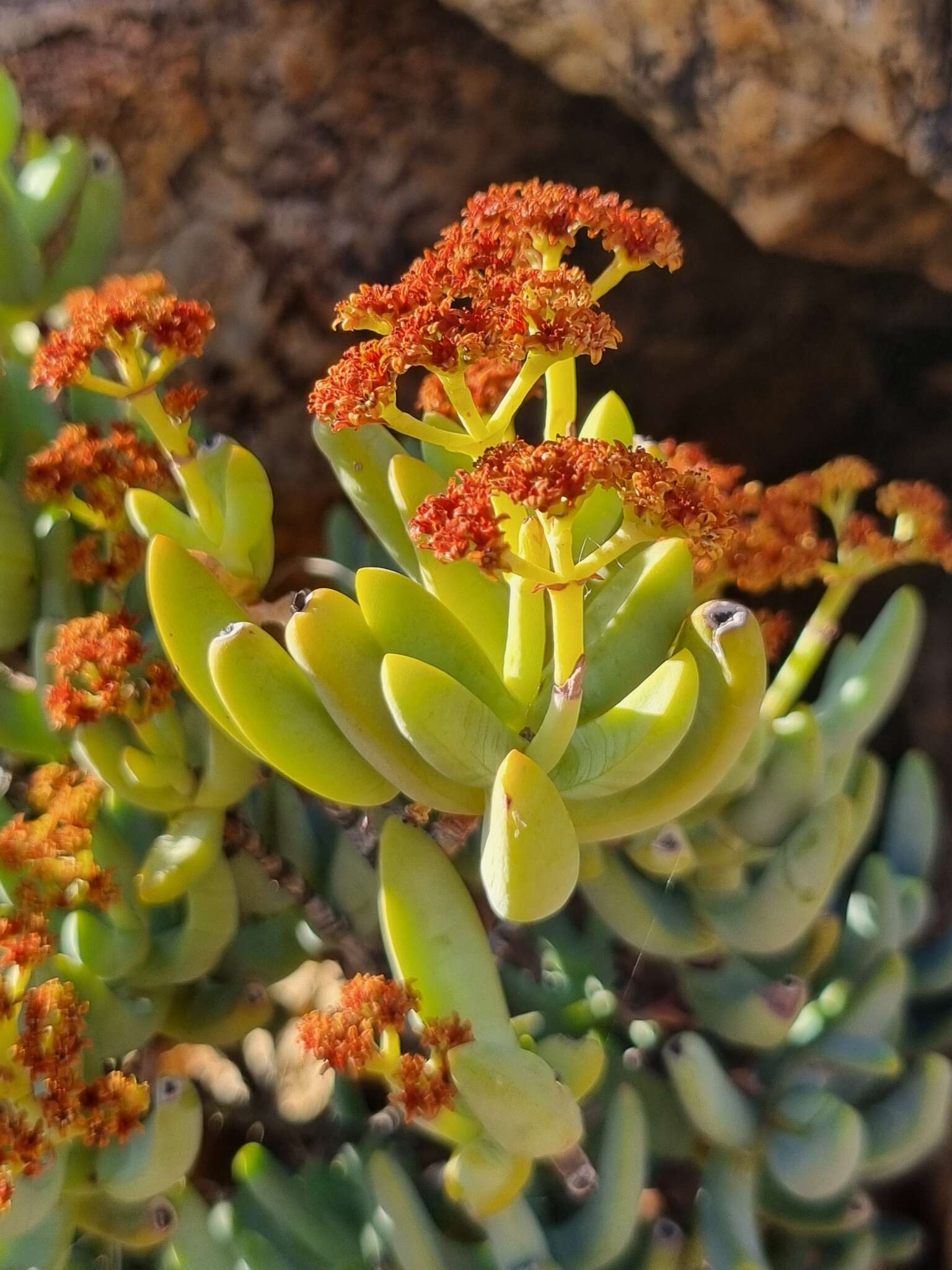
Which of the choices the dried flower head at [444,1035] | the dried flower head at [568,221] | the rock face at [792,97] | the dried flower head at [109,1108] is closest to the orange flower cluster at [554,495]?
the dried flower head at [568,221]

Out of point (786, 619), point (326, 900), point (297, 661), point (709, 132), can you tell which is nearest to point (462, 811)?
point (297, 661)

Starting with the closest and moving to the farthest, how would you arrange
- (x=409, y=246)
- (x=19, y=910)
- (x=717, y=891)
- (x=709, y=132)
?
1. (x=19, y=910)
2. (x=717, y=891)
3. (x=709, y=132)
4. (x=409, y=246)

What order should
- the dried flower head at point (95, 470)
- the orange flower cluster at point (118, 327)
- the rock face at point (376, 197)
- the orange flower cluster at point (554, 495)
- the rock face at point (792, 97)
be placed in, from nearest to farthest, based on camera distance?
1. the orange flower cluster at point (554, 495)
2. the orange flower cluster at point (118, 327)
3. the dried flower head at point (95, 470)
4. the rock face at point (792, 97)
5. the rock face at point (376, 197)

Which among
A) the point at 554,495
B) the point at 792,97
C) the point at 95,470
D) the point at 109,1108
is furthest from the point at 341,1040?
the point at 792,97

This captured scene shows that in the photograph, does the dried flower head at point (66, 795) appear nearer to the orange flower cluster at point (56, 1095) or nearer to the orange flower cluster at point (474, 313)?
the orange flower cluster at point (56, 1095)

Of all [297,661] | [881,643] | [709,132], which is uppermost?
[709,132]

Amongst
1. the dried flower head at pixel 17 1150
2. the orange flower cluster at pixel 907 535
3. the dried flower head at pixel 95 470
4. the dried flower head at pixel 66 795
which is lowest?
the dried flower head at pixel 17 1150

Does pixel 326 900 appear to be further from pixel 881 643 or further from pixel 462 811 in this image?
pixel 881 643
